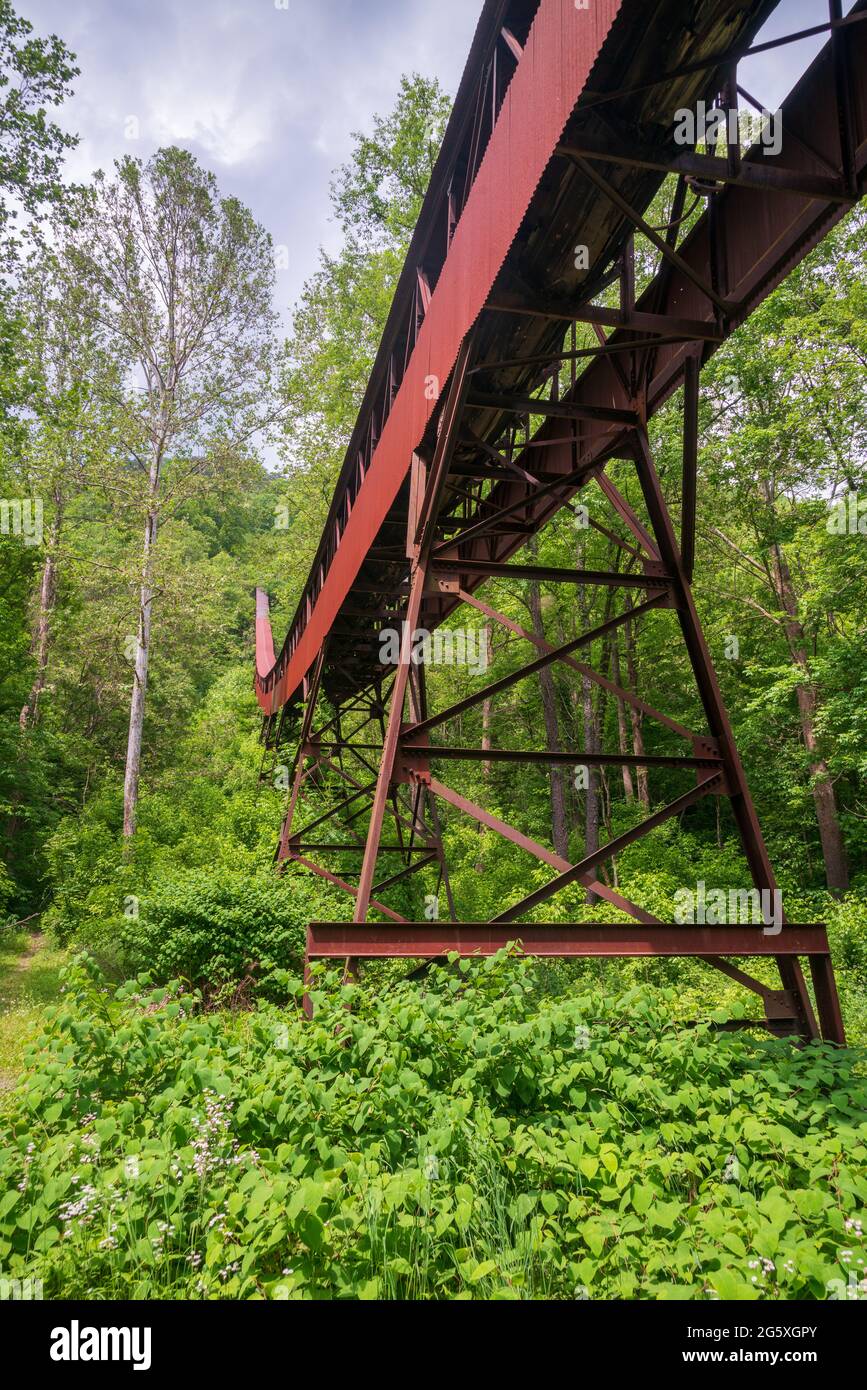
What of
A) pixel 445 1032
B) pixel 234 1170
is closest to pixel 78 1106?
pixel 234 1170

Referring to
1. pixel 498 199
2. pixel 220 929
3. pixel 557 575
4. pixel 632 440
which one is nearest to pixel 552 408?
pixel 632 440

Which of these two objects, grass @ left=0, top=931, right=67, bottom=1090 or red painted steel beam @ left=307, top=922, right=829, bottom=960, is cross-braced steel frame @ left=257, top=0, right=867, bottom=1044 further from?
grass @ left=0, top=931, right=67, bottom=1090

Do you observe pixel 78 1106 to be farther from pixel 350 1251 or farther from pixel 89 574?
pixel 89 574

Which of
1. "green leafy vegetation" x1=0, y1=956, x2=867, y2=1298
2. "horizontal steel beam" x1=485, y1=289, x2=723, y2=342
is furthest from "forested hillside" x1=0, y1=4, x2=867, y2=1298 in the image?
"horizontal steel beam" x1=485, y1=289, x2=723, y2=342

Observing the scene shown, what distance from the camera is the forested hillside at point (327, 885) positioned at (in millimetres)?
2727

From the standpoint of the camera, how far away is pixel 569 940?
5.02 m

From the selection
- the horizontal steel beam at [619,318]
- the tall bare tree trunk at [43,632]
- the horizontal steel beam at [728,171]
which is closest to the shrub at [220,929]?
the horizontal steel beam at [619,318]

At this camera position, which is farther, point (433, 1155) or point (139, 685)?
point (139, 685)

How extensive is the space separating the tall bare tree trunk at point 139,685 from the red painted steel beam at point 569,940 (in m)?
11.8

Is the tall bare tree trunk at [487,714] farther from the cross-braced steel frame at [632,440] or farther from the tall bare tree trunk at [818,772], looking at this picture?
the cross-braced steel frame at [632,440]

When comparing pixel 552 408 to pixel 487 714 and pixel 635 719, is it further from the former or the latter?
pixel 487 714

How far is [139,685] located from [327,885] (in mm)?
6930

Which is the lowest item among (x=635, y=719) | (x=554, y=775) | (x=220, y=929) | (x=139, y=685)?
(x=220, y=929)

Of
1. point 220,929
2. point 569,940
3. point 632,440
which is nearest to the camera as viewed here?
point 569,940
